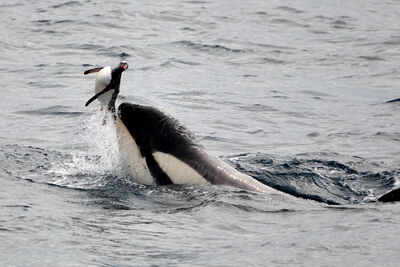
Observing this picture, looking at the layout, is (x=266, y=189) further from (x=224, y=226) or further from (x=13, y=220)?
(x=13, y=220)

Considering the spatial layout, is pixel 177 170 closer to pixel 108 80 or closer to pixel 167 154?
pixel 167 154

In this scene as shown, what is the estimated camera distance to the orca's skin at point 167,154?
373 inches

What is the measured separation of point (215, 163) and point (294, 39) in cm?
1610

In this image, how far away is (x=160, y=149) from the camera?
9570 mm

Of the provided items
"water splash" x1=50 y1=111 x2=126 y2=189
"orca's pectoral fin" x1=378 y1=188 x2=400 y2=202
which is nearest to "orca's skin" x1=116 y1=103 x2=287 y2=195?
"water splash" x1=50 y1=111 x2=126 y2=189

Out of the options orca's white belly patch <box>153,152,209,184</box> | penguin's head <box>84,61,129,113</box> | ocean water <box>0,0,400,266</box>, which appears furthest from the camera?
penguin's head <box>84,61,129,113</box>

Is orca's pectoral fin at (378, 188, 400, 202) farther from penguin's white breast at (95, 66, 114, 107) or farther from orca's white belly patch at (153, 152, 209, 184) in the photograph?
penguin's white breast at (95, 66, 114, 107)

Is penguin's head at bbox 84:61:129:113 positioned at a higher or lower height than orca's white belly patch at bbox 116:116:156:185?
higher

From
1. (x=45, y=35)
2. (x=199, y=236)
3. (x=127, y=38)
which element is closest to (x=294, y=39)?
(x=127, y=38)

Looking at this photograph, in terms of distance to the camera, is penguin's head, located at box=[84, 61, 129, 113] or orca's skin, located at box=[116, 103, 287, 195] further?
penguin's head, located at box=[84, 61, 129, 113]

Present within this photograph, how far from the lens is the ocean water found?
789cm

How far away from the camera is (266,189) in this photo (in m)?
9.48

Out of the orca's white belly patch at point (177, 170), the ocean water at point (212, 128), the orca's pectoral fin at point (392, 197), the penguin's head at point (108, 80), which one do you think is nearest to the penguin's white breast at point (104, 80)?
the penguin's head at point (108, 80)

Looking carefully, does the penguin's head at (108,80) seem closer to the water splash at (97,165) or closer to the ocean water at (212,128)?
the water splash at (97,165)
